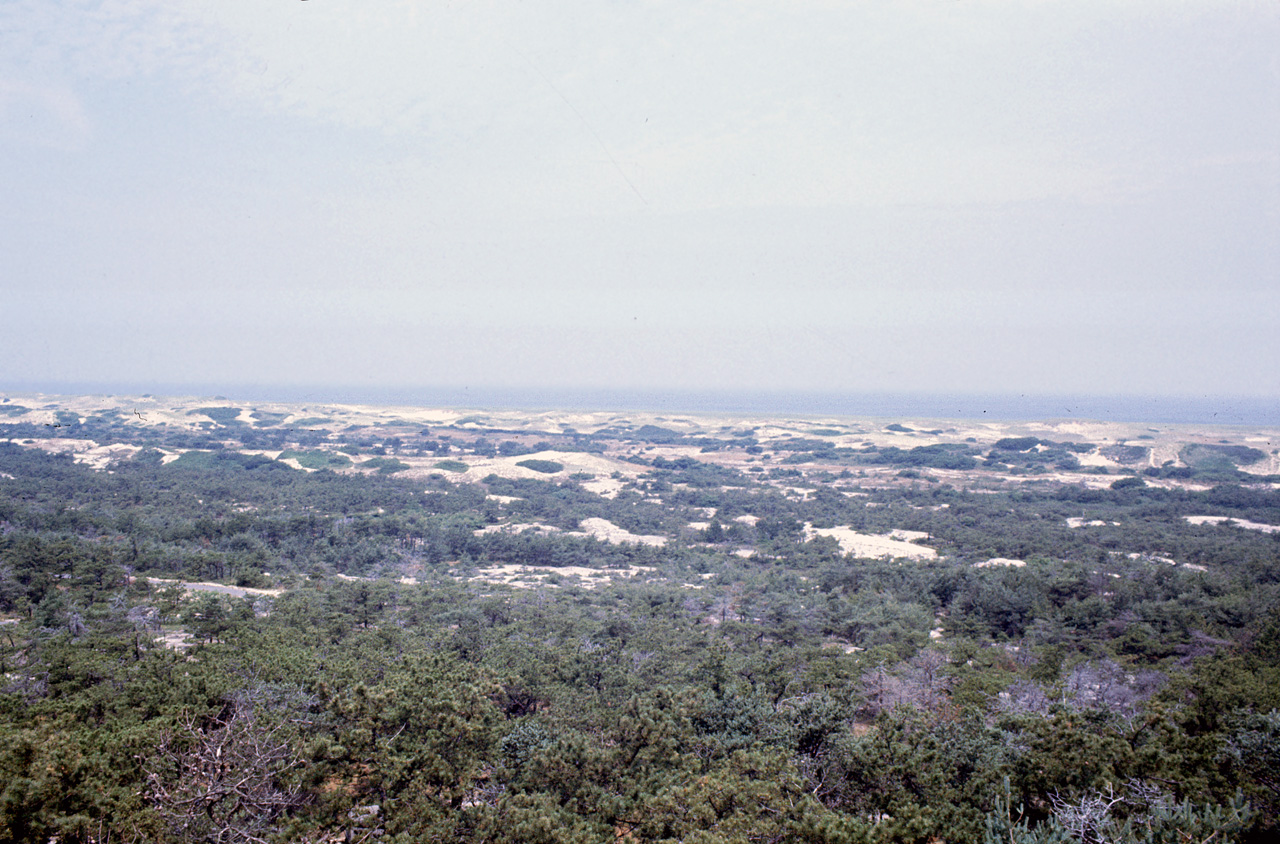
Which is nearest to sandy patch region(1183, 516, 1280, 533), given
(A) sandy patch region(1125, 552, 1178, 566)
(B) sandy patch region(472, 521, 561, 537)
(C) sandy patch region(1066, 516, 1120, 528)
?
(C) sandy patch region(1066, 516, 1120, 528)

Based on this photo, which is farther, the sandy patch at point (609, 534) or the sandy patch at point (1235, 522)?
the sandy patch at point (609, 534)

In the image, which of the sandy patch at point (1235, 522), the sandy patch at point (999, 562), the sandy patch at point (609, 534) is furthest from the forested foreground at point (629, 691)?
the sandy patch at point (1235, 522)

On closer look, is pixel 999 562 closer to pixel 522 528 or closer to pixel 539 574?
pixel 539 574

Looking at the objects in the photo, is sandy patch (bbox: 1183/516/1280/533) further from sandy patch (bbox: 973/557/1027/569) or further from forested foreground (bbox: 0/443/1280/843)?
sandy patch (bbox: 973/557/1027/569)

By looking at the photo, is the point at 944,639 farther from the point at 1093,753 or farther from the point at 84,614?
the point at 84,614

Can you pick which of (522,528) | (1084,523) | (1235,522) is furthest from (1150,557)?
(522,528)

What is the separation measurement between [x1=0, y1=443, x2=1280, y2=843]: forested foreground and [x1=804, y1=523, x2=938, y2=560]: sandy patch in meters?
1.84

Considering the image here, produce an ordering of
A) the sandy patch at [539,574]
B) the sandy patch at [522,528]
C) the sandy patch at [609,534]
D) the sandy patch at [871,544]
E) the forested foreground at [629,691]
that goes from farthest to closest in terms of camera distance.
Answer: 1. the sandy patch at [609,534]
2. the sandy patch at [522,528]
3. the sandy patch at [871,544]
4. the sandy patch at [539,574]
5. the forested foreground at [629,691]

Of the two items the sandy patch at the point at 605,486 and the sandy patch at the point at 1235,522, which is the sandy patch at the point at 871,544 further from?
the sandy patch at the point at 1235,522

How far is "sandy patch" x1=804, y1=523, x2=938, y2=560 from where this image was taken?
33188 millimetres

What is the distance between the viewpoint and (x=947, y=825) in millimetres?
7688

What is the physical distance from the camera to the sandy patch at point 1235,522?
35844 millimetres

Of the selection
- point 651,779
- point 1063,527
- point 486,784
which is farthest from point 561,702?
point 1063,527

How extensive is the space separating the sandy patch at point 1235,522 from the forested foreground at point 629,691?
4.77 m
